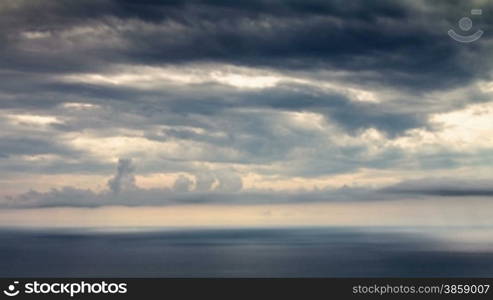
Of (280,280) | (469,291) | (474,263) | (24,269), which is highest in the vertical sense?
(24,269)

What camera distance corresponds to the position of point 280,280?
2042 centimetres

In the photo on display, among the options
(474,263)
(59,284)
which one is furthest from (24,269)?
(59,284)

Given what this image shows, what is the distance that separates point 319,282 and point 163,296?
652 cm

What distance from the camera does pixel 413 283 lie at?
20516mm

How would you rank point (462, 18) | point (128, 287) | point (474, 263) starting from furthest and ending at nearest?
point (474, 263) → point (462, 18) → point (128, 287)

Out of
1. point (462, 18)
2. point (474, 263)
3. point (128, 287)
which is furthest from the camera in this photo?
point (474, 263)

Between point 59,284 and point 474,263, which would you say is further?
point 474,263

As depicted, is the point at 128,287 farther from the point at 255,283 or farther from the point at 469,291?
the point at 469,291

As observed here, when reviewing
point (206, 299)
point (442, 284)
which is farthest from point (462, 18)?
point (206, 299)

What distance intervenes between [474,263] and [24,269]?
6659 inches

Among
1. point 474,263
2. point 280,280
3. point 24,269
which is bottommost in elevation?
point 280,280

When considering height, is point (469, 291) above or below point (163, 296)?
below

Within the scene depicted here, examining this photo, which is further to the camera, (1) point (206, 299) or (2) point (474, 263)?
(2) point (474, 263)

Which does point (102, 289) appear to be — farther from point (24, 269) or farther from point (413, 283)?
point (24, 269)
